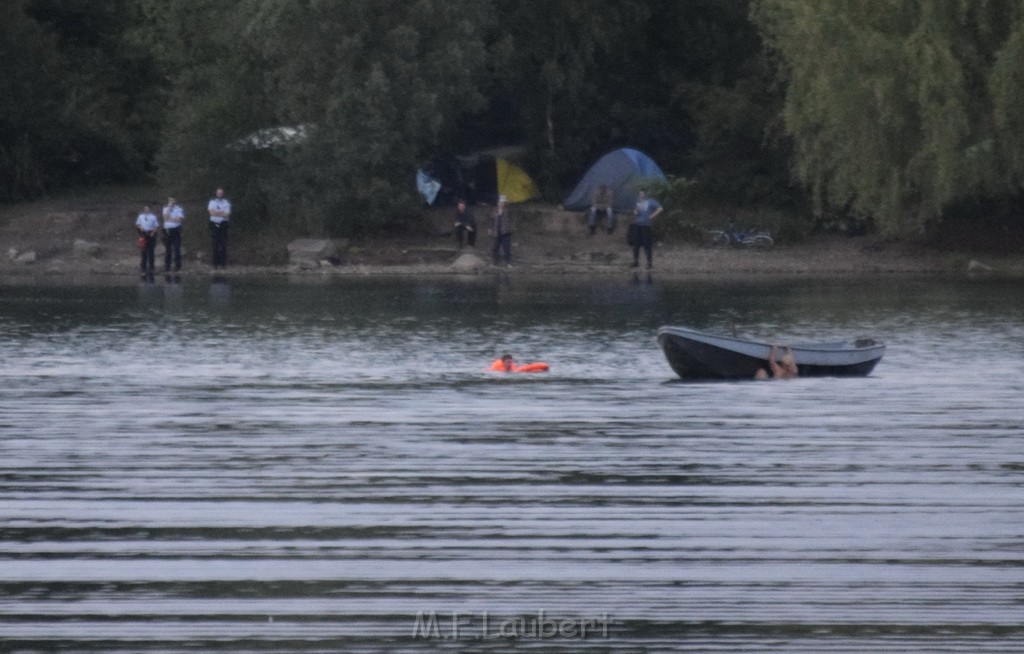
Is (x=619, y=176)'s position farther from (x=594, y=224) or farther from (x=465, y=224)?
(x=465, y=224)

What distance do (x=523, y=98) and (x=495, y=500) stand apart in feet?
135

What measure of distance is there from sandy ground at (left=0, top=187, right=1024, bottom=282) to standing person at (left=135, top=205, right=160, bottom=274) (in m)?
0.55

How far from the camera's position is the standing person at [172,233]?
49.0 metres

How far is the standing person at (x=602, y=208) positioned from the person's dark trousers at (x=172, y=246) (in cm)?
1112

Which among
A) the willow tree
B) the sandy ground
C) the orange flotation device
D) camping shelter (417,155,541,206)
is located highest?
the willow tree

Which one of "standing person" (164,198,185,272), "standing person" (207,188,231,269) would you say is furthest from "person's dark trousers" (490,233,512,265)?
"standing person" (164,198,185,272)

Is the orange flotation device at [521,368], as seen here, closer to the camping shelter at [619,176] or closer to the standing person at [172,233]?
the standing person at [172,233]

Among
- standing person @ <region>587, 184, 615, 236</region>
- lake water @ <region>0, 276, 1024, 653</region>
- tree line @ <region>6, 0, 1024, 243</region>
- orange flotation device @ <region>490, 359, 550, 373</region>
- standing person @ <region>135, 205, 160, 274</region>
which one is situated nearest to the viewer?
lake water @ <region>0, 276, 1024, 653</region>

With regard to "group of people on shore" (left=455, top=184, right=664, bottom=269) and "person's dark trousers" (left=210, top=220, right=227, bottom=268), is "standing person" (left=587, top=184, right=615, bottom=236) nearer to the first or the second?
"group of people on shore" (left=455, top=184, right=664, bottom=269)

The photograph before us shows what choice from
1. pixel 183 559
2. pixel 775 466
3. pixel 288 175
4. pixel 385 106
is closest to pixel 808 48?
pixel 385 106

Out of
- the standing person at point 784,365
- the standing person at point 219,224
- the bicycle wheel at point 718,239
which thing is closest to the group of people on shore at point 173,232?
the standing person at point 219,224

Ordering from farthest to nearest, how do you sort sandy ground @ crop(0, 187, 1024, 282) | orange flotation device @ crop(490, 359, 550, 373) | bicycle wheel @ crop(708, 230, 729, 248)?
bicycle wheel @ crop(708, 230, 729, 248) → sandy ground @ crop(0, 187, 1024, 282) → orange flotation device @ crop(490, 359, 550, 373)

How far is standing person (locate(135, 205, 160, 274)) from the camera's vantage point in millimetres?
48594

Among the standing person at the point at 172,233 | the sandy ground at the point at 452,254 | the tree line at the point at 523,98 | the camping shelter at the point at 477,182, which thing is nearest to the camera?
the tree line at the point at 523,98
